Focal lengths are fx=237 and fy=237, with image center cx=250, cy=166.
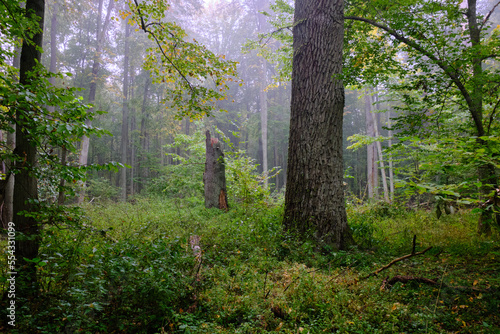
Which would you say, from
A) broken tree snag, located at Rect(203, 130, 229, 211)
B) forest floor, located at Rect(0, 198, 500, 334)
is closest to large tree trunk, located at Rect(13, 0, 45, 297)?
forest floor, located at Rect(0, 198, 500, 334)

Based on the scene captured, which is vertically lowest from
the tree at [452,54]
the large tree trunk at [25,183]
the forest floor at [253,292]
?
the forest floor at [253,292]

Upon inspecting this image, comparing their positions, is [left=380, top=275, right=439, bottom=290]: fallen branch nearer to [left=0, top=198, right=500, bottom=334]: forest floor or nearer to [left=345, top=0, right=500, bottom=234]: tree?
[left=0, top=198, right=500, bottom=334]: forest floor

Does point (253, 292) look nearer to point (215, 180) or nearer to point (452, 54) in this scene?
point (452, 54)

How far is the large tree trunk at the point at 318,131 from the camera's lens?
12.7 ft

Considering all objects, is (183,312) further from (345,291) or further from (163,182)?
(163,182)

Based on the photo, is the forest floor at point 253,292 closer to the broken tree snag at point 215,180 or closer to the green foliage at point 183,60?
the green foliage at point 183,60

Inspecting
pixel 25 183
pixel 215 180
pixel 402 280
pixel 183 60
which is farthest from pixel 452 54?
pixel 215 180

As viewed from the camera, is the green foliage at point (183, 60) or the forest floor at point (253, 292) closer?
the forest floor at point (253, 292)

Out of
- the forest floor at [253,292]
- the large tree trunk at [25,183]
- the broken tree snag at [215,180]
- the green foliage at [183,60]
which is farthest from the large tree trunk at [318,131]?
the broken tree snag at [215,180]

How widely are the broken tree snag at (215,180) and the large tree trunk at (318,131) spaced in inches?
154

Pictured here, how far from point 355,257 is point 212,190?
5.26 m

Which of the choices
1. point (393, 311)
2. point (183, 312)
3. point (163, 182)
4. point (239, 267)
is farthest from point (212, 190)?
point (163, 182)

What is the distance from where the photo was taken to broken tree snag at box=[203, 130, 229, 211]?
307 inches

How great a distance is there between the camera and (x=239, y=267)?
10.0 feet
